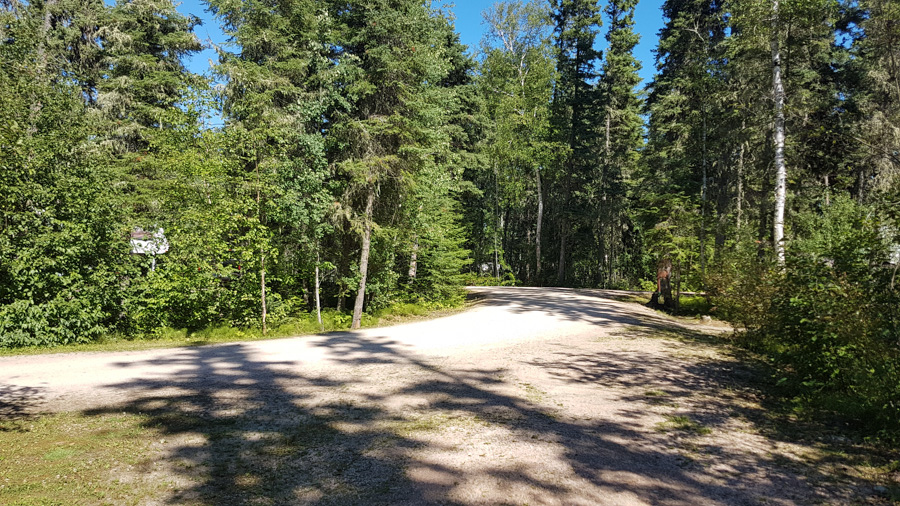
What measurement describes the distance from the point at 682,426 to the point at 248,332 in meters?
10.2

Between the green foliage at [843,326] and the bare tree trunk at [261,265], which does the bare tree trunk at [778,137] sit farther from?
the bare tree trunk at [261,265]

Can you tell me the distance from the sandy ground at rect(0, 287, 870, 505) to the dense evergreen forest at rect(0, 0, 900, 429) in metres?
1.73

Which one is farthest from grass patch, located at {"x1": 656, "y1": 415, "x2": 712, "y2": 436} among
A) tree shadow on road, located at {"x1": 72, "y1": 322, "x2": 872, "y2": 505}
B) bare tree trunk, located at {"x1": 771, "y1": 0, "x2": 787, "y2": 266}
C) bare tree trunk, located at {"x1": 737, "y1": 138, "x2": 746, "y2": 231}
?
bare tree trunk, located at {"x1": 737, "y1": 138, "x2": 746, "y2": 231}

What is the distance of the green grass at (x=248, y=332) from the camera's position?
28.7ft

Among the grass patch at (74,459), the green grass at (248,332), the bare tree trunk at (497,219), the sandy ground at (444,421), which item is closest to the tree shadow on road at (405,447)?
the sandy ground at (444,421)

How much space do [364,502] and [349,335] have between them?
25.4 feet

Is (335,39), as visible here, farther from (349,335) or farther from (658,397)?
(658,397)

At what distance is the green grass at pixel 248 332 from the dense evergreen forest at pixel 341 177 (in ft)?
1.09

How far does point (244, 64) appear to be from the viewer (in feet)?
41.1

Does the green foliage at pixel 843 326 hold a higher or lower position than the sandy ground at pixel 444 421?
higher

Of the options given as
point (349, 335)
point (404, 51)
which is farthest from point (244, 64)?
point (349, 335)

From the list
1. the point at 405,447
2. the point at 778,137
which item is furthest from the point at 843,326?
the point at 778,137

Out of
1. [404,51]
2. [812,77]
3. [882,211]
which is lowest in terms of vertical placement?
[882,211]

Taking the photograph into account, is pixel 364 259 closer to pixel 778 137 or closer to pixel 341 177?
pixel 341 177
